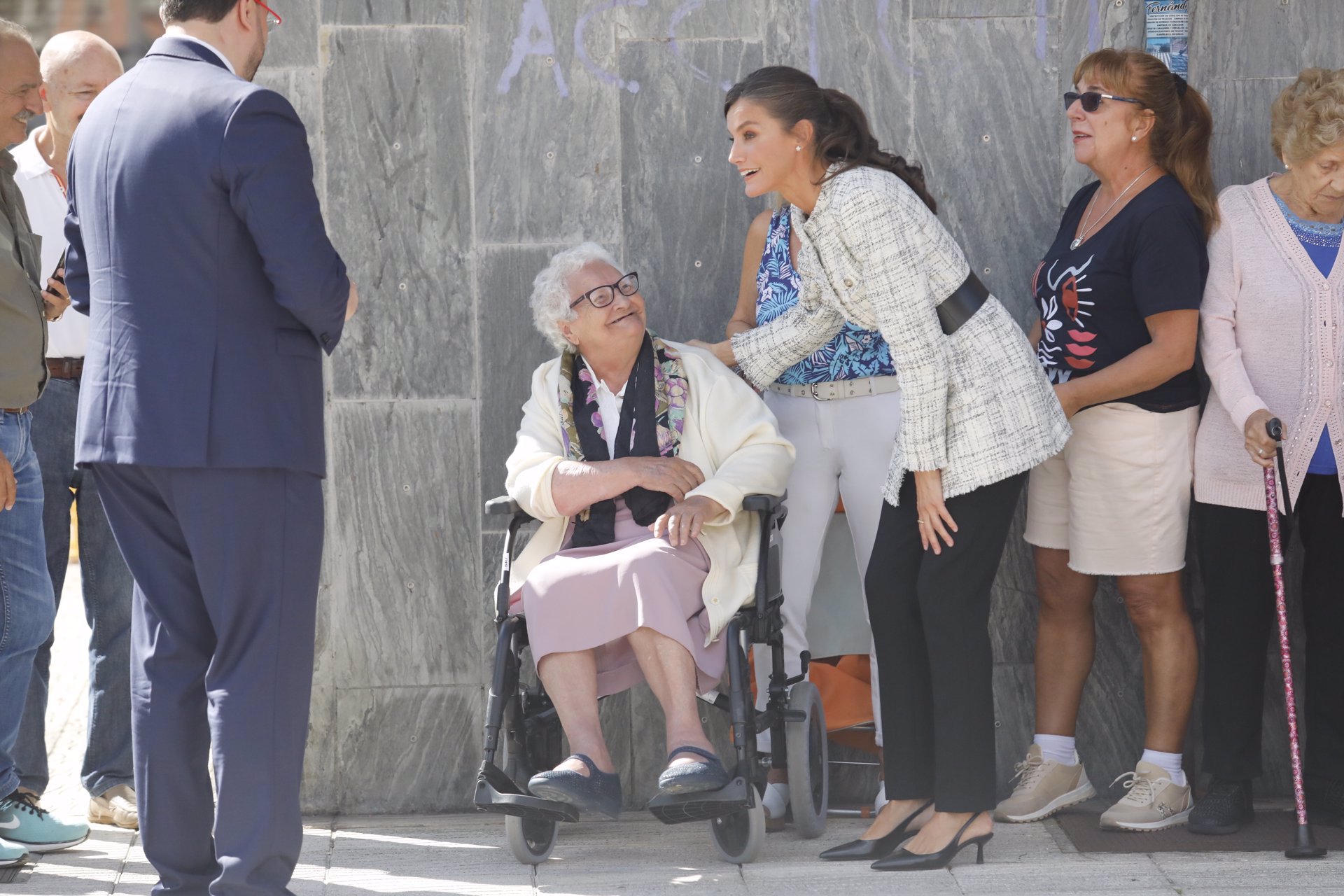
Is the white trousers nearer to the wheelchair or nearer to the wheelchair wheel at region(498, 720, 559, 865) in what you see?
the wheelchair

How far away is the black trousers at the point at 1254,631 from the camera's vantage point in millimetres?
4094

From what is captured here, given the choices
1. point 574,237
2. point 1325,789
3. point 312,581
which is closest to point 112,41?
point 574,237

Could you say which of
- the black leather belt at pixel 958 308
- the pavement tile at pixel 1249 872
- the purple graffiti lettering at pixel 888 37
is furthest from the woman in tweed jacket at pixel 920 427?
the purple graffiti lettering at pixel 888 37

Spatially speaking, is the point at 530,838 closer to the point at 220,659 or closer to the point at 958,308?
the point at 220,659

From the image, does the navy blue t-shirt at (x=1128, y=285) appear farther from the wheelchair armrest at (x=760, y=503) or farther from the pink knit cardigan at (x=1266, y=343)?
the wheelchair armrest at (x=760, y=503)

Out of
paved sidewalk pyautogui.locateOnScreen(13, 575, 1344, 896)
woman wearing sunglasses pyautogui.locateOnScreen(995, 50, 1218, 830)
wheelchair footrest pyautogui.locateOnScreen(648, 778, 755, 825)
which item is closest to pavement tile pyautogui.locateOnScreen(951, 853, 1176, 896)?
paved sidewalk pyautogui.locateOnScreen(13, 575, 1344, 896)

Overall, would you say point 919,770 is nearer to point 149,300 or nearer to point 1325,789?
point 1325,789

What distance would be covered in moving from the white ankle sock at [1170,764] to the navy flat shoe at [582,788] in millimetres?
1542

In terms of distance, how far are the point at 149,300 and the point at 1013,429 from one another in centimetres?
198

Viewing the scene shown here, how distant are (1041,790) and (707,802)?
116 centimetres

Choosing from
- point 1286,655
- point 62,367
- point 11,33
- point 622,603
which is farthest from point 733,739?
point 11,33

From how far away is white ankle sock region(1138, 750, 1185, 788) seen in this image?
4.19 meters

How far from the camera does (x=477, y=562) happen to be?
4.55m

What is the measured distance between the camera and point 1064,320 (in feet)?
13.7
